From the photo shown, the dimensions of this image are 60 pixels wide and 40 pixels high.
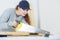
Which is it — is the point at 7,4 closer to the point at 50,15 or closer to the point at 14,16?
the point at 14,16

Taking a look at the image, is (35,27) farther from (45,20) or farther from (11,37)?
(11,37)

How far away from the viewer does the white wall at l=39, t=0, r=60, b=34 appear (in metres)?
1.57

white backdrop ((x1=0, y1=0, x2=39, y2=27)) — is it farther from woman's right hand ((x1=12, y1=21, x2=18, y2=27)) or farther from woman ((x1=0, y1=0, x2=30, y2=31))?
woman's right hand ((x1=12, y1=21, x2=18, y2=27))

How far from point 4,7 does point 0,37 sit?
0.31 meters

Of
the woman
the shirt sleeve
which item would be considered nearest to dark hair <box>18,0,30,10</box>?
the woman

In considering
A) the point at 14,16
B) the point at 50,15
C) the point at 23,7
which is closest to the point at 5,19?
the point at 14,16

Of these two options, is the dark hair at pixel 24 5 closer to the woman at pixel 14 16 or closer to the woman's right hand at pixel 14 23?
the woman at pixel 14 16

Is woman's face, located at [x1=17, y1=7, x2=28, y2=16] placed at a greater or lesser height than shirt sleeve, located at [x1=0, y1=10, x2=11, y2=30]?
greater

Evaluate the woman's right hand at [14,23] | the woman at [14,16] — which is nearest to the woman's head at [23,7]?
the woman at [14,16]

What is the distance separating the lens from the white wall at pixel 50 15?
1571 mm

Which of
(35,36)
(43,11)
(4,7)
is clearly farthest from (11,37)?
(43,11)

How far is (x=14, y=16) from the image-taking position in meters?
1.52

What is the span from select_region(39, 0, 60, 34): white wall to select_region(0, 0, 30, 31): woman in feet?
0.48

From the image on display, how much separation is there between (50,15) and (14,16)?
1.14ft
